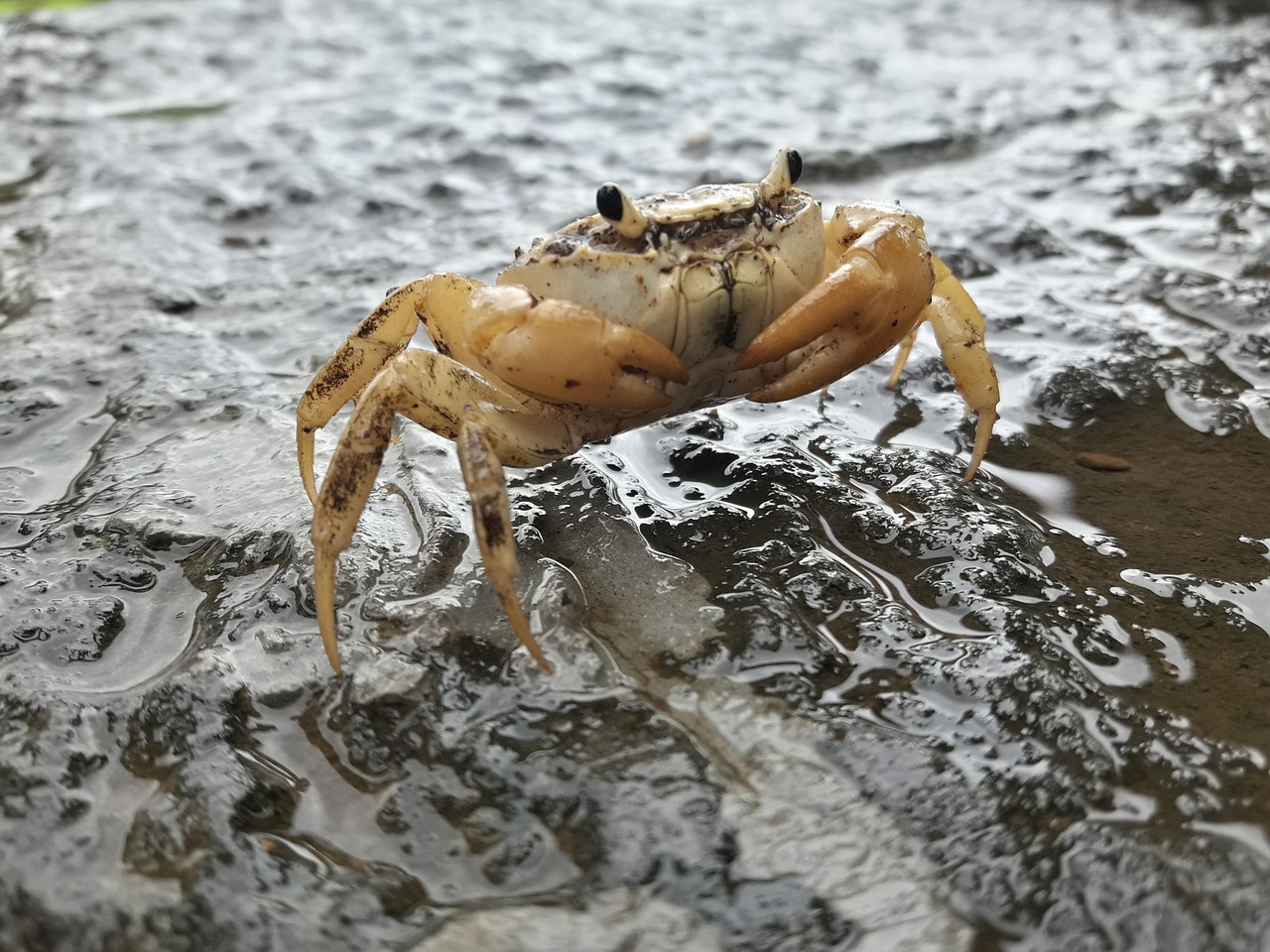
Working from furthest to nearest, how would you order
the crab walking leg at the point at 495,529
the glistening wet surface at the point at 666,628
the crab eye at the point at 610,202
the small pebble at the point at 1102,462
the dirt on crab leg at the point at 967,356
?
1. the small pebble at the point at 1102,462
2. the dirt on crab leg at the point at 967,356
3. the crab eye at the point at 610,202
4. the crab walking leg at the point at 495,529
5. the glistening wet surface at the point at 666,628

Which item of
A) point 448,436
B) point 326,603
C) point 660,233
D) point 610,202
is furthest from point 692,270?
point 326,603

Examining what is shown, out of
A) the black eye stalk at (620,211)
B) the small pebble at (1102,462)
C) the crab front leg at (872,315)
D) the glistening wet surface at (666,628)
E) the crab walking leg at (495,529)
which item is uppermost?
the black eye stalk at (620,211)

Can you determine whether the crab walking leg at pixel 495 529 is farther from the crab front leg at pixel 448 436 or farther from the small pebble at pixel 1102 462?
the small pebble at pixel 1102 462

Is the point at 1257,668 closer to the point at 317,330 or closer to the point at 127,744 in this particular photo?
the point at 127,744

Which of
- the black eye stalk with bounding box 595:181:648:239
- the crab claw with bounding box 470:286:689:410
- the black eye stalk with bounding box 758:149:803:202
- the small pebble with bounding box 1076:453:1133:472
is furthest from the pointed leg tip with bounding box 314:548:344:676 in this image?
the small pebble with bounding box 1076:453:1133:472

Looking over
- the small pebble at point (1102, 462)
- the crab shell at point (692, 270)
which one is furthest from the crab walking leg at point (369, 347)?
the small pebble at point (1102, 462)

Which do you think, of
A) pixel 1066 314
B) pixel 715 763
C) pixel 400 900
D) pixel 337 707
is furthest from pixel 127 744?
pixel 1066 314

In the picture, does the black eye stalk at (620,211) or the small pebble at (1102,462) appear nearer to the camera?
the black eye stalk at (620,211)
